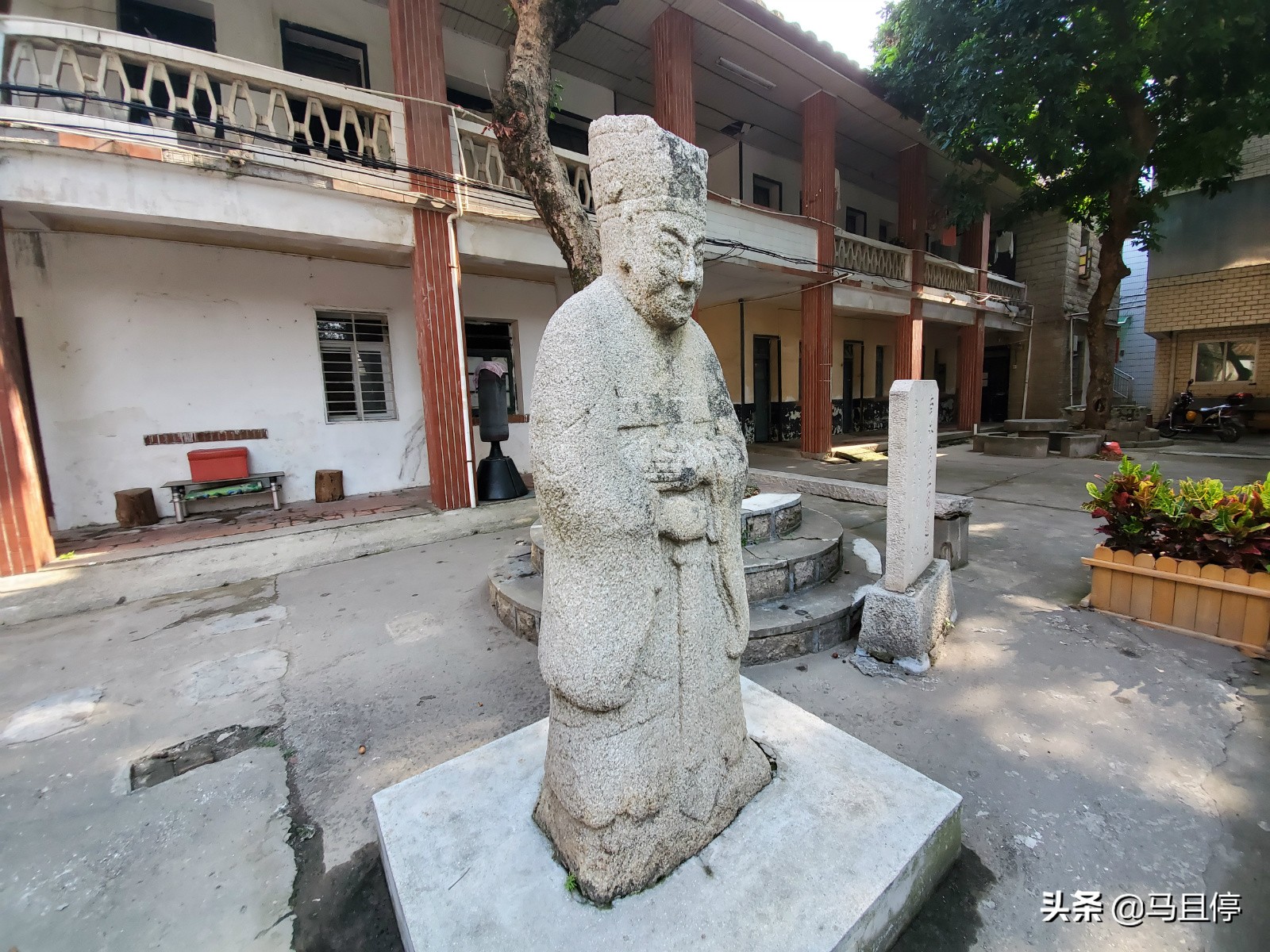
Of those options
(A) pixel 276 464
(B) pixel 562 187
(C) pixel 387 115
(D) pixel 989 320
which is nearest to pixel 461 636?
(B) pixel 562 187

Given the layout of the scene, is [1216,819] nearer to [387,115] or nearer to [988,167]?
[387,115]

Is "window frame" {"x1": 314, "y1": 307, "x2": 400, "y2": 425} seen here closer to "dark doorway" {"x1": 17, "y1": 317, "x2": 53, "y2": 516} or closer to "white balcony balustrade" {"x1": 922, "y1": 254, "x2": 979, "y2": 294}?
"dark doorway" {"x1": 17, "y1": 317, "x2": 53, "y2": 516}

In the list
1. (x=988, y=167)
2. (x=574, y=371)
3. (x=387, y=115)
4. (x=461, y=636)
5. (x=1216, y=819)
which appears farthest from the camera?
(x=988, y=167)

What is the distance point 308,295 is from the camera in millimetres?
6992

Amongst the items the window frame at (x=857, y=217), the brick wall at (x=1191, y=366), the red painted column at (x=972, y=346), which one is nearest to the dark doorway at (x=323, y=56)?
the window frame at (x=857, y=217)

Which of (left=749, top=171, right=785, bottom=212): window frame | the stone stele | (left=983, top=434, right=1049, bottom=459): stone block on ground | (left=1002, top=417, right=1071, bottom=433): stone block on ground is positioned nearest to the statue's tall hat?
the stone stele

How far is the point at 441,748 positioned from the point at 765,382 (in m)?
11.8

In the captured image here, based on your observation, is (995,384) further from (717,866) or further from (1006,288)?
(717,866)

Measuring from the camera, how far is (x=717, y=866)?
61.3 inches

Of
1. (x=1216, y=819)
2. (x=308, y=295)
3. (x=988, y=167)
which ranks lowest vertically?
(x=1216, y=819)

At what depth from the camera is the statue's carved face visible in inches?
57.4

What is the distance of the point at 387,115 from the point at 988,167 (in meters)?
13.5

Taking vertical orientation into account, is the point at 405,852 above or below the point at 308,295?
below

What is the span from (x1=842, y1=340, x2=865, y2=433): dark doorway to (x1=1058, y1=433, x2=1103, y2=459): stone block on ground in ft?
16.4
